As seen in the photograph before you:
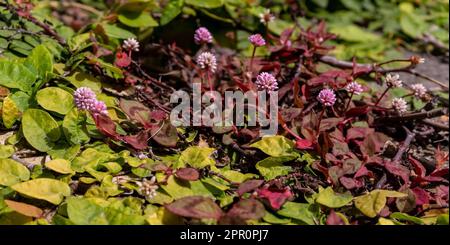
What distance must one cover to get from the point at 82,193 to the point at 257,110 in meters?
0.75

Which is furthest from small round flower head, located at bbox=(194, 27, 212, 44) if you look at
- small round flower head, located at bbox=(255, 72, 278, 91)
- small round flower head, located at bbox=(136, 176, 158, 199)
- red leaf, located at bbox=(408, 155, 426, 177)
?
red leaf, located at bbox=(408, 155, 426, 177)

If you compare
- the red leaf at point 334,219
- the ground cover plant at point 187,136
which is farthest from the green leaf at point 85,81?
the red leaf at point 334,219

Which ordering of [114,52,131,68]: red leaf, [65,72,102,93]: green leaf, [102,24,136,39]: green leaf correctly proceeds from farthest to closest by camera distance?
1. [102,24,136,39]: green leaf
2. [114,52,131,68]: red leaf
3. [65,72,102,93]: green leaf

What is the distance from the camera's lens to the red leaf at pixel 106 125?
6.41 feet

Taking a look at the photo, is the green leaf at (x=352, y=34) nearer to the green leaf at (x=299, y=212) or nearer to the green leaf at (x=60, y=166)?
the green leaf at (x=299, y=212)

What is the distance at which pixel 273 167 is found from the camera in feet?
6.66

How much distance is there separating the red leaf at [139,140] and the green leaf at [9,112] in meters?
0.42

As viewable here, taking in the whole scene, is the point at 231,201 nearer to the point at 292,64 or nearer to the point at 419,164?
the point at 419,164

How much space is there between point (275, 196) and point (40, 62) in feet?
A: 3.56

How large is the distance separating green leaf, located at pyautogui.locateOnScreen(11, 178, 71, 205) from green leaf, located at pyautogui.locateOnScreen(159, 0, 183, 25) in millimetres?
1307

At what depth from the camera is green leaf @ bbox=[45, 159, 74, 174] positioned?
182 cm

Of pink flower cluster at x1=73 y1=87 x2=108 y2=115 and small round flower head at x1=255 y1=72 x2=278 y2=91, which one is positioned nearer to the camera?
pink flower cluster at x1=73 y1=87 x2=108 y2=115

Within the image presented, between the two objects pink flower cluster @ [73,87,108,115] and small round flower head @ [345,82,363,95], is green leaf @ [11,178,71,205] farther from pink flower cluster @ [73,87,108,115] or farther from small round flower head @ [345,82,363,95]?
small round flower head @ [345,82,363,95]
